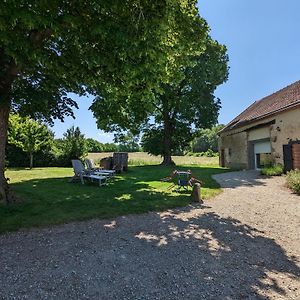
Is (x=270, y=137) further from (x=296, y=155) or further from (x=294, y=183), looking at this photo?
(x=294, y=183)

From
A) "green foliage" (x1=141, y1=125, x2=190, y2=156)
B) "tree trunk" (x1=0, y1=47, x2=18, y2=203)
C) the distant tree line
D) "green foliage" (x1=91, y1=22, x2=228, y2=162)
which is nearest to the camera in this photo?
"tree trunk" (x1=0, y1=47, x2=18, y2=203)

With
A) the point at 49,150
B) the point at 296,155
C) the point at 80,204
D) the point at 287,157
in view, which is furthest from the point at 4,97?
the point at 49,150

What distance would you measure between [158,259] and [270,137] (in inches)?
710

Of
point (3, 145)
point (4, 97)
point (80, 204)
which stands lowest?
point (80, 204)

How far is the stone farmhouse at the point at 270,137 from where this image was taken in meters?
17.8

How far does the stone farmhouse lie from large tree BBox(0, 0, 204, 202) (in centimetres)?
1099

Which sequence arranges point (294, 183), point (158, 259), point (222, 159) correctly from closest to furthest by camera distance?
point (158, 259) < point (294, 183) < point (222, 159)

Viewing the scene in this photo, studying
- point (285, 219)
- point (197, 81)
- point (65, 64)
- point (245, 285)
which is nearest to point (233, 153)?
point (197, 81)

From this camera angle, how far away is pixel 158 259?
5.00m

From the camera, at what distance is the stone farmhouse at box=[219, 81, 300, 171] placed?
699 inches

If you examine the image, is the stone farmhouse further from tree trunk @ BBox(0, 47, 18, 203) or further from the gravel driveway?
tree trunk @ BBox(0, 47, 18, 203)

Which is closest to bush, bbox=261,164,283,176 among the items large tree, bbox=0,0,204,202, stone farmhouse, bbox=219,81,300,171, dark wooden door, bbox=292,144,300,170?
stone farmhouse, bbox=219,81,300,171

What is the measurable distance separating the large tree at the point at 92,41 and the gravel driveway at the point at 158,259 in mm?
4127

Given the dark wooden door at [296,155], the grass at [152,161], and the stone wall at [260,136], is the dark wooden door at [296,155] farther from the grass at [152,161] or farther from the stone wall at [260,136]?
the grass at [152,161]
